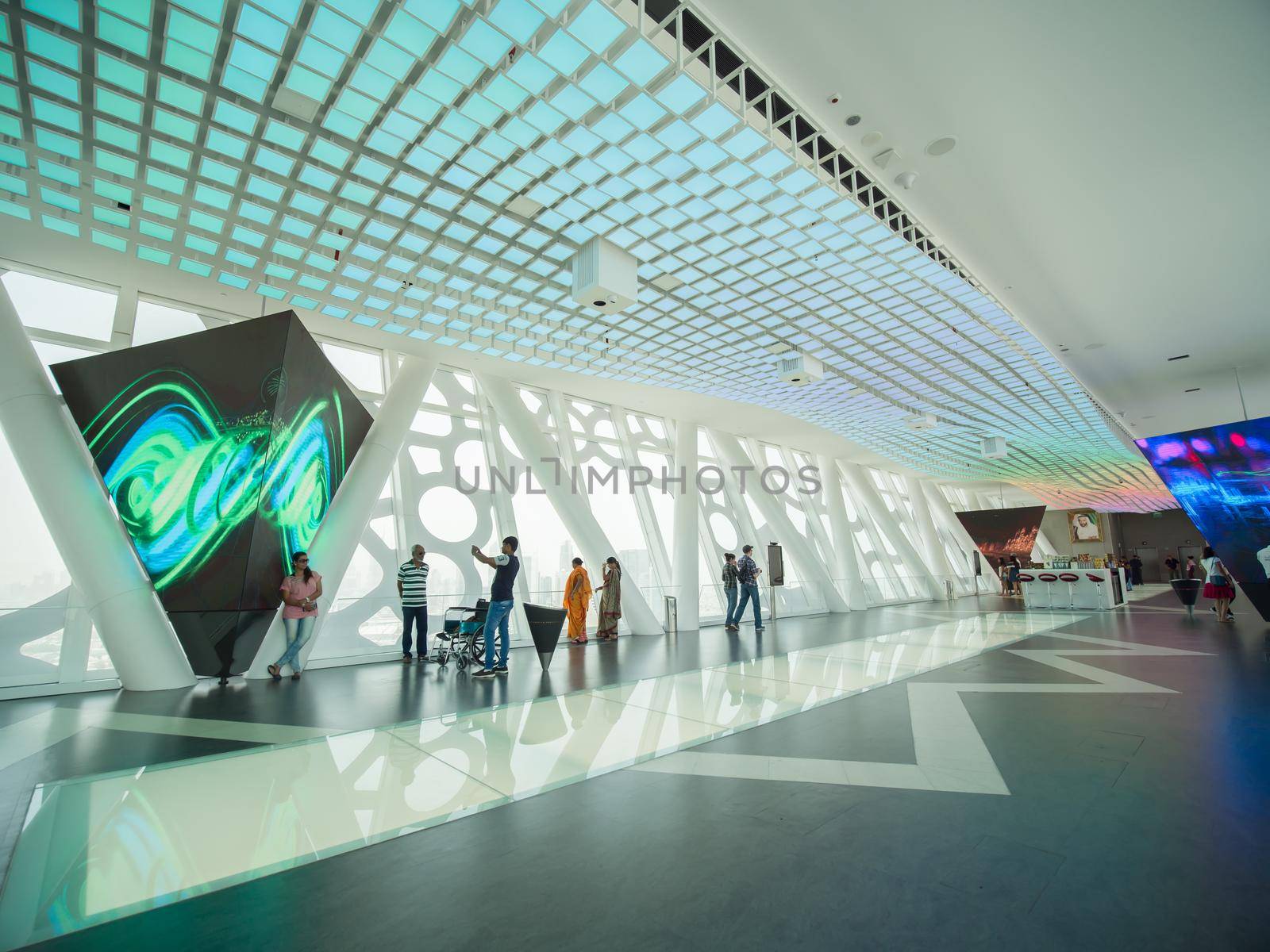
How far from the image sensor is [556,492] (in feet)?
39.6

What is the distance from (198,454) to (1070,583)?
21.0 metres

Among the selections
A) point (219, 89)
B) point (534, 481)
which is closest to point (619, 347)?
point (534, 481)

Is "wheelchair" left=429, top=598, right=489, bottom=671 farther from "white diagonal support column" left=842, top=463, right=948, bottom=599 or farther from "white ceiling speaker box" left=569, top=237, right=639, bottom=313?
"white diagonal support column" left=842, top=463, right=948, bottom=599

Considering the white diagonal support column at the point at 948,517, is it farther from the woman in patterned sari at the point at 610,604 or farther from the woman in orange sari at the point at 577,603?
the woman in orange sari at the point at 577,603

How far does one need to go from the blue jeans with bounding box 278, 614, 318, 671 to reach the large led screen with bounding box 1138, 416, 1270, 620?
15.7 metres

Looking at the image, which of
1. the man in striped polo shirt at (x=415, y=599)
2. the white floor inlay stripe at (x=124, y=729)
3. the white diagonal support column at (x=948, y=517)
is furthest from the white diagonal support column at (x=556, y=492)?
the white diagonal support column at (x=948, y=517)

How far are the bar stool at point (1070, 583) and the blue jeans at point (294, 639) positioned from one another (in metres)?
19.3

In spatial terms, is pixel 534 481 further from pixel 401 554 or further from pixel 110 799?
pixel 110 799

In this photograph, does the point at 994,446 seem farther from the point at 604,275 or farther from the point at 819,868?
the point at 819,868

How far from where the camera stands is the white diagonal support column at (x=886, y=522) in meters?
23.3

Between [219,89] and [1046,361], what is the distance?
45.6 ft

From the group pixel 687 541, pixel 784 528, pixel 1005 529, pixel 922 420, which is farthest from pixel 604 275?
pixel 1005 529

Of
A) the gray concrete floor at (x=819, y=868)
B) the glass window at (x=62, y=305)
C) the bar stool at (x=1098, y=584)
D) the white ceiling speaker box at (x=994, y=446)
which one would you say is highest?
the glass window at (x=62, y=305)

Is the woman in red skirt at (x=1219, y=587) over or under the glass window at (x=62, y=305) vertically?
under
